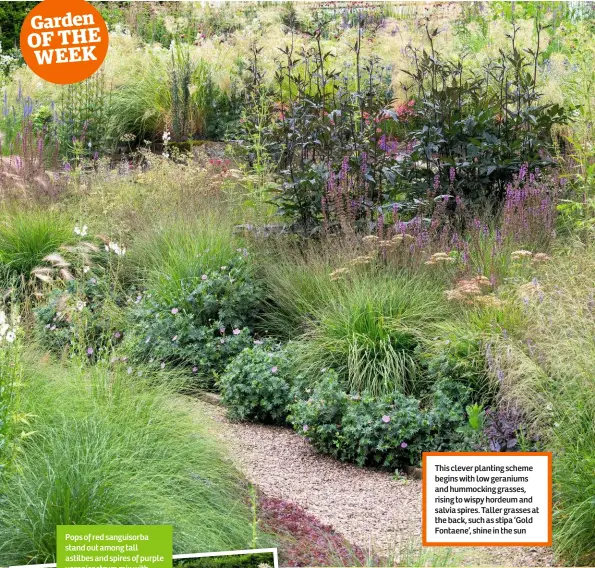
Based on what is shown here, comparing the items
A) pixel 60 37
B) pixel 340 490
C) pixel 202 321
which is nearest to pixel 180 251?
pixel 202 321

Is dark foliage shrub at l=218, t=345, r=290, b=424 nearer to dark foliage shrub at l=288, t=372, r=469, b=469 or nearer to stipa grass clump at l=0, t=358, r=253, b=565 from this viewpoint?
dark foliage shrub at l=288, t=372, r=469, b=469

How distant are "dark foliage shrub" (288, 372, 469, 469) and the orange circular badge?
2699 millimetres

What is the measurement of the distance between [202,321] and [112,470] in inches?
114

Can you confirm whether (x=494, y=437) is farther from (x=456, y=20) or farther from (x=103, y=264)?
(x=456, y=20)

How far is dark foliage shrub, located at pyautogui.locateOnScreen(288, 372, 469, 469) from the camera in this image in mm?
5191

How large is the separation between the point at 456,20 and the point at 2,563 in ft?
43.8

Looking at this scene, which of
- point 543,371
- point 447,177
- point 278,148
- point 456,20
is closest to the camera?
point 543,371

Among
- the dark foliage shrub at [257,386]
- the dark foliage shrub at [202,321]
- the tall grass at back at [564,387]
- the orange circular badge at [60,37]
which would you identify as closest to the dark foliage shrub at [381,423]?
the dark foliage shrub at [257,386]

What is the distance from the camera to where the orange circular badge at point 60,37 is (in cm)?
586

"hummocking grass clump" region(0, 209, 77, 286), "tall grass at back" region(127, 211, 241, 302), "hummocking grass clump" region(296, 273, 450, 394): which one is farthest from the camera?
"hummocking grass clump" region(0, 209, 77, 286)

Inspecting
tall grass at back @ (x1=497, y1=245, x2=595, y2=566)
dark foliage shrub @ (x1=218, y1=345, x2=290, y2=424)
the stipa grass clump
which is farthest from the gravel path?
the stipa grass clump

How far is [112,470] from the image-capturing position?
3920 millimetres

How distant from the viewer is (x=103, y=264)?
25.7 feet

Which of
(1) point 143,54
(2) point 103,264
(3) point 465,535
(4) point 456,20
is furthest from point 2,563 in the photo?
(4) point 456,20
